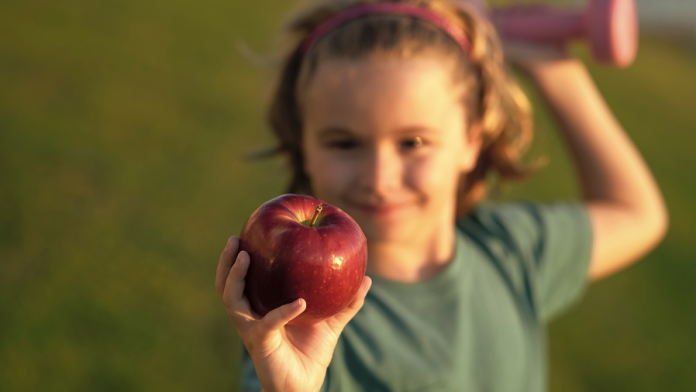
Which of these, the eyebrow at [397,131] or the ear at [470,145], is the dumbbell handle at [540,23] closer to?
the ear at [470,145]

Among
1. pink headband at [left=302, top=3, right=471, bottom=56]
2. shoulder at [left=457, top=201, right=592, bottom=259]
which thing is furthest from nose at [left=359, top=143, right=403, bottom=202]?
shoulder at [left=457, top=201, right=592, bottom=259]

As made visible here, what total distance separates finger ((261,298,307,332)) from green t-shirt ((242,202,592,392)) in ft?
0.92

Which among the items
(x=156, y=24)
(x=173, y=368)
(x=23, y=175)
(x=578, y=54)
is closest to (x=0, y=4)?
(x=156, y=24)

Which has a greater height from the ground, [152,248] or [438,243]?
[438,243]

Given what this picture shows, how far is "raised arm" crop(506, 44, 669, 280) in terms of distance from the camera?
1990mm

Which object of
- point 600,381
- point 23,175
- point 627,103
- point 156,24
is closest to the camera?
point 600,381

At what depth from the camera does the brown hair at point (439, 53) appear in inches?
62.0

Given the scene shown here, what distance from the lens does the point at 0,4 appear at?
14.8ft

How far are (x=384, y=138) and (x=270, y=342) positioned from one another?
64 centimetres

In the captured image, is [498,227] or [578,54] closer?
[498,227]

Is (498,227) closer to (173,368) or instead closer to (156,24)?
(173,368)

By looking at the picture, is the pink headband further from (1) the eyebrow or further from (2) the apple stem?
(2) the apple stem

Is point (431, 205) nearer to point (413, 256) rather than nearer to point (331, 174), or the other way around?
point (413, 256)

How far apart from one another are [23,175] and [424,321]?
9.01 ft
